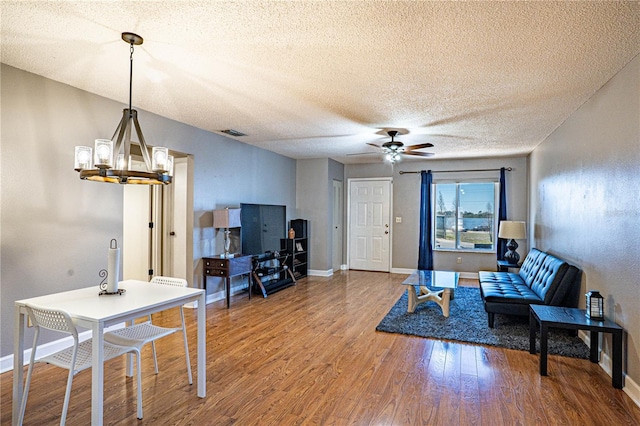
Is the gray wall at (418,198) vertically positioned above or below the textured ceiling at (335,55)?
below

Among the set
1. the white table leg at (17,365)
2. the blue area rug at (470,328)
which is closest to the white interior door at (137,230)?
the white table leg at (17,365)

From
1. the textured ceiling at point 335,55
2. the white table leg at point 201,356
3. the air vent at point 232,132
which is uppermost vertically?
the textured ceiling at point 335,55

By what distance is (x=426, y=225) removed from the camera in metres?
7.52

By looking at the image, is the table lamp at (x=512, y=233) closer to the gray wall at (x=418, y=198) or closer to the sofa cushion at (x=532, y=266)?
the gray wall at (x=418, y=198)

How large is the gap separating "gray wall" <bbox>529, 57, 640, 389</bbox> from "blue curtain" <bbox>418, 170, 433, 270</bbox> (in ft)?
9.93

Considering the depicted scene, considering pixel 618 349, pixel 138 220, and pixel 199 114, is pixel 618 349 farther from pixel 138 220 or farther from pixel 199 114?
pixel 138 220

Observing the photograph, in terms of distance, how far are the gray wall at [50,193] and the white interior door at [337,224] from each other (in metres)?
4.32

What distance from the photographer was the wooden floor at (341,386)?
2.32 m

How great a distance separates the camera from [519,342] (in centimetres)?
A: 362

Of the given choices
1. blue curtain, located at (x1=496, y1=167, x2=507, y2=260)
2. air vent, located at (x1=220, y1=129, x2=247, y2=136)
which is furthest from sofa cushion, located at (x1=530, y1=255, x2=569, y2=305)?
air vent, located at (x1=220, y1=129, x2=247, y2=136)

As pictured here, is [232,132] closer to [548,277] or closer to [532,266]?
[548,277]

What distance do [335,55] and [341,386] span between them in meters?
2.42

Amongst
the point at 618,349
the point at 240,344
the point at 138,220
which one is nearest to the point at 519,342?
the point at 618,349

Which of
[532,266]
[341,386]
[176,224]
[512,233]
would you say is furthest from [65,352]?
[512,233]
